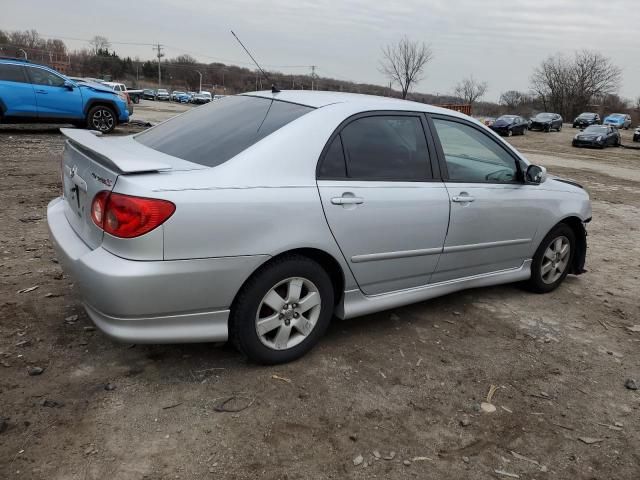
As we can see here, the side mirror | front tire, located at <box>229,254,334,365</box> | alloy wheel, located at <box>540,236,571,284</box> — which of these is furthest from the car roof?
alloy wheel, located at <box>540,236,571,284</box>

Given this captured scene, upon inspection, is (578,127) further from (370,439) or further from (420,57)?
(370,439)

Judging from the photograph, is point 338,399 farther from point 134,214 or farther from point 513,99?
point 513,99

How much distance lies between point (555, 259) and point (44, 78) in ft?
39.7

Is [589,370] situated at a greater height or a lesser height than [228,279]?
lesser

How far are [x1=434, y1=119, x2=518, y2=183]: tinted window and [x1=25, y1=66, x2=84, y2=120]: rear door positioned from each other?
443 inches

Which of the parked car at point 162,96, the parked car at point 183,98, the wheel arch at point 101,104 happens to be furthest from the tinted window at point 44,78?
the parked car at point 162,96

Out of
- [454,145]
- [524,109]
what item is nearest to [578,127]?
[524,109]

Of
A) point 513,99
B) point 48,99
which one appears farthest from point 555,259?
point 513,99

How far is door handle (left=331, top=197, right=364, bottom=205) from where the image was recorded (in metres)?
3.12

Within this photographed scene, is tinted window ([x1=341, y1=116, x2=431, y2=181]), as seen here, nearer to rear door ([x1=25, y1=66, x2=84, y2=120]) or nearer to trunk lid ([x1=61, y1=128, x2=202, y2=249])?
trunk lid ([x1=61, y1=128, x2=202, y2=249])

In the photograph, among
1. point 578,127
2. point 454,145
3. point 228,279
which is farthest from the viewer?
point 578,127

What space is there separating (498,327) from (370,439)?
72.0 inches

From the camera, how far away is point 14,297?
151 inches

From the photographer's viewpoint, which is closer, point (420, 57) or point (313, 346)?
point (313, 346)
